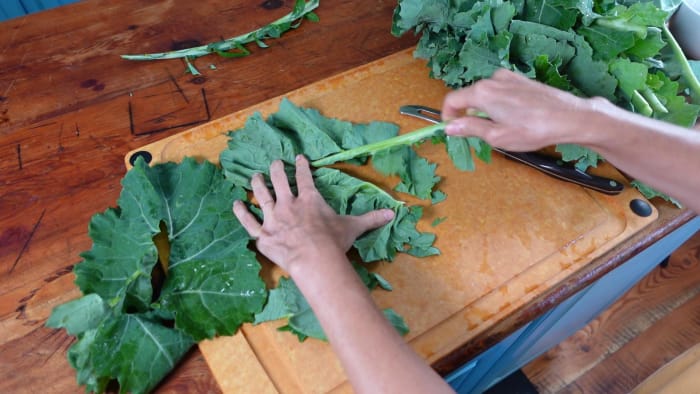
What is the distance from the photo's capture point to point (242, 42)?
48.7 inches

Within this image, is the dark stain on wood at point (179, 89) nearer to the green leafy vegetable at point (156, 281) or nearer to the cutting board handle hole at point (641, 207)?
the green leafy vegetable at point (156, 281)

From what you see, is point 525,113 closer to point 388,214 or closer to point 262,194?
point 388,214

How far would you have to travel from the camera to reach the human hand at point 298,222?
764 millimetres

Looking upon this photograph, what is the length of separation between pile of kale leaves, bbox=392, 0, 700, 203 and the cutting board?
0.11 metres

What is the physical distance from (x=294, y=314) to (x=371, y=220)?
0.21 meters

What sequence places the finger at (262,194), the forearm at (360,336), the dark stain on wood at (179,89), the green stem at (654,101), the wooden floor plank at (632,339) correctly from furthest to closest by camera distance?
the wooden floor plank at (632,339)
the dark stain on wood at (179,89)
the green stem at (654,101)
the finger at (262,194)
the forearm at (360,336)

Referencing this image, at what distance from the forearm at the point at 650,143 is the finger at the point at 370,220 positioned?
342 mm

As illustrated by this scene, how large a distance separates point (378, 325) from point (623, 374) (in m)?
1.43

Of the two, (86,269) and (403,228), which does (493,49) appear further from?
(86,269)

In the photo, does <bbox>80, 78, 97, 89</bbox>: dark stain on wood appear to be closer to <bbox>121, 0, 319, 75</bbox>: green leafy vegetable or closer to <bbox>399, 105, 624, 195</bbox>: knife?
<bbox>121, 0, 319, 75</bbox>: green leafy vegetable

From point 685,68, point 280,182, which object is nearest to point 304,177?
point 280,182

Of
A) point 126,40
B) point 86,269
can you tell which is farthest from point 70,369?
point 126,40

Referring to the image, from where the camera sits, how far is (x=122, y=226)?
0.86m

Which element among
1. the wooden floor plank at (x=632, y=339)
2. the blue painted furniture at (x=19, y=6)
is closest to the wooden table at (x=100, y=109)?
the blue painted furniture at (x=19, y=6)
